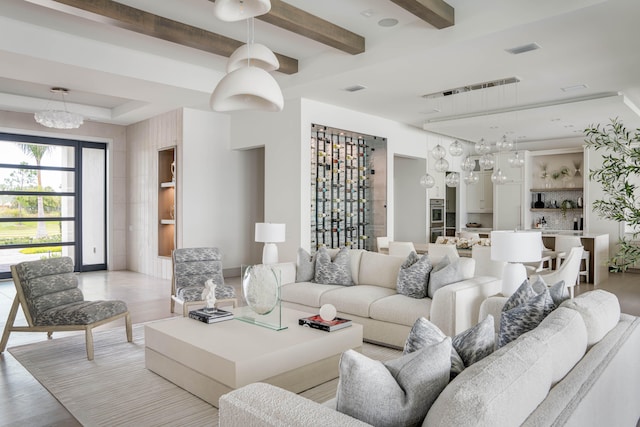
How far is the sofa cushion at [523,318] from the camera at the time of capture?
7.14ft

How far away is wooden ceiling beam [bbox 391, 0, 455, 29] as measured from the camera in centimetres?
402

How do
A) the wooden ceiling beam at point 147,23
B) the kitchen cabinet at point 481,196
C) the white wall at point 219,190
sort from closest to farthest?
the wooden ceiling beam at point 147,23 < the white wall at point 219,190 < the kitchen cabinet at point 481,196

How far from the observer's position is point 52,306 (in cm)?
405

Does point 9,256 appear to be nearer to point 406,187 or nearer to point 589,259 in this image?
point 406,187

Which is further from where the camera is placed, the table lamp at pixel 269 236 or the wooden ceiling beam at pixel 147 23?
the table lamp at pixel 269 236

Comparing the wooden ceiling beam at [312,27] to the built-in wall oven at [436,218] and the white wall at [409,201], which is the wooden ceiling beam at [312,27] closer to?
the white wall at [409,201]

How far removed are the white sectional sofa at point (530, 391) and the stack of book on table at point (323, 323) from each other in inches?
66.5

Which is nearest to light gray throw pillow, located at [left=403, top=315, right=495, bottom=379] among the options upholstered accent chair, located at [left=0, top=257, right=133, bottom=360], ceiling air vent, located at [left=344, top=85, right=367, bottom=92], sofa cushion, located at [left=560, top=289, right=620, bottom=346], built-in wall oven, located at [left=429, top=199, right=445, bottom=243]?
sofa cushion, located at [left=560, top=289, right=620, bottom=346]

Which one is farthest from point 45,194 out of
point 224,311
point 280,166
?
point 224,311

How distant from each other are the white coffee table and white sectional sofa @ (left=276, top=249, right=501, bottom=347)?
633mm

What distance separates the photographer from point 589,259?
26.1ft

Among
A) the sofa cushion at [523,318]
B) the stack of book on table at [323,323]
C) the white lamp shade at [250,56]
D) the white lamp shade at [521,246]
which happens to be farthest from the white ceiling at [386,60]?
the stack of book on table at [323,323]

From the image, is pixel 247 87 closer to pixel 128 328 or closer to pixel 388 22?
pixel 388 22

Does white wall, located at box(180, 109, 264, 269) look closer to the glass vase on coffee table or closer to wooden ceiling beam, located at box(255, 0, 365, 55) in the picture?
wooden ceiling beam, located at box(255, 0, 365, 55)
